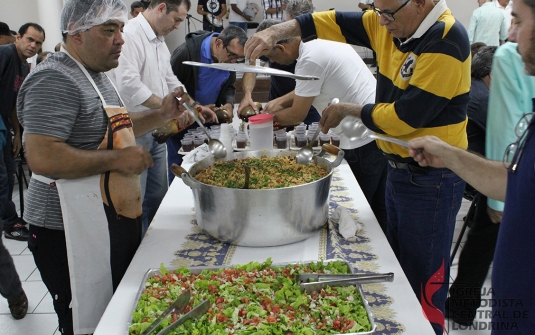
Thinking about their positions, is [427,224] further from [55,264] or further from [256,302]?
[55,264]

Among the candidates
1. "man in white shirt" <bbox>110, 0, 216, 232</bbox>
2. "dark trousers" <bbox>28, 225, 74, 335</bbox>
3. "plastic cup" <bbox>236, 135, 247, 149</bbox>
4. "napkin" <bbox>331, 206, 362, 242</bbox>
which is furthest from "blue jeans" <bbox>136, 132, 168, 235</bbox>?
"napkin" <bbox>331, 206, 362, 242</bbox>

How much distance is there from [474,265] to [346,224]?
3.81 feet

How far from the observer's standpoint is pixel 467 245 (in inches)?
93.4

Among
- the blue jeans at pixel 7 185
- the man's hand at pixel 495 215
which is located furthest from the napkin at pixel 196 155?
the blue jeans at pixel 7 185

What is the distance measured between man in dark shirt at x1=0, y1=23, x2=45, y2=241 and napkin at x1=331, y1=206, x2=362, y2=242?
267 cm

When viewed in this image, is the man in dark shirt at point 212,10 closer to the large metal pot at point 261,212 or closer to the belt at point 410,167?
the belt at point 410,167

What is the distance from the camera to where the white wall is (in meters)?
7.69

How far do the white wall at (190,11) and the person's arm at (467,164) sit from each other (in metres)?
7.55

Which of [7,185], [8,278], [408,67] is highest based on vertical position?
[408,67]

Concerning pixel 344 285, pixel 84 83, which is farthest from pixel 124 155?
pixel 344 285

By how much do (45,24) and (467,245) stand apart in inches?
260

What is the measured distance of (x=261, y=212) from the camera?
57.4 inches

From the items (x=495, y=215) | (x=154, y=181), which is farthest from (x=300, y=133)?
(x=495, y=215)

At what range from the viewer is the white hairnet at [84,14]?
58.2 inches
